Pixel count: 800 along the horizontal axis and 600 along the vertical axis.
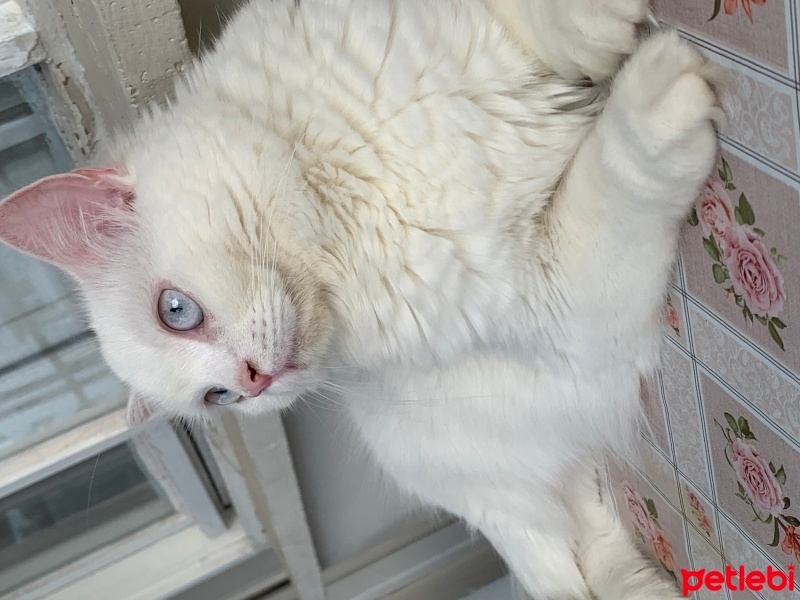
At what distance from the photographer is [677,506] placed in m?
0.92

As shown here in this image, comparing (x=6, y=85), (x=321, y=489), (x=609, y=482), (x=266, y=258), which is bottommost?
(x=321, y=489)

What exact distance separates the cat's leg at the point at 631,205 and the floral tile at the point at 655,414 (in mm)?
36

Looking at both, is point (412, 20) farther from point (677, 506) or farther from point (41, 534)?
point (41, 534)

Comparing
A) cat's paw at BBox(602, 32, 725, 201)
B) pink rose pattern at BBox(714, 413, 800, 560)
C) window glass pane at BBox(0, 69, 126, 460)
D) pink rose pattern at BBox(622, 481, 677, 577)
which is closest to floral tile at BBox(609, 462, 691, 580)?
pink rose pattern at BBox(622, 481, 677, 577)

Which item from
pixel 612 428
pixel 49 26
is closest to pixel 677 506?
pixel 612 428

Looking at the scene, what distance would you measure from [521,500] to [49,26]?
0.88 meters

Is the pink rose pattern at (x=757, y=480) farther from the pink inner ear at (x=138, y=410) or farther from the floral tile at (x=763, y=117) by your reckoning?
the pink inner ear at (x=138, y=410)

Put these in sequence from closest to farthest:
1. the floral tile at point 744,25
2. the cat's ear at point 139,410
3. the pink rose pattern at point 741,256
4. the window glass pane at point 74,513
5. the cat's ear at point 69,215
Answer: the floral tile at point 744,25 → the pink rose pattern at point 741,256 → the cat's ear at point 69,215 → the cat's ear at point 139,410 → the window glass pane at point 74,513

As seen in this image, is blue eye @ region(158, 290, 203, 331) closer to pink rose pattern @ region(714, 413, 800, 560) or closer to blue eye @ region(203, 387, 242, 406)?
blue eye @ region(203, 387, 242, 406)

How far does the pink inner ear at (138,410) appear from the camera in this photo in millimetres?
930

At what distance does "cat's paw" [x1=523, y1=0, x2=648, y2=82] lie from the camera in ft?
1.93

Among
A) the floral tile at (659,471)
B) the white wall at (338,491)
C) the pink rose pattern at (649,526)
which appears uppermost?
the floral tile at (659,471)

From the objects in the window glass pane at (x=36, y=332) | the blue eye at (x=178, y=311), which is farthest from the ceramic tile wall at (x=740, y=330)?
the window glass pane at (x=36, y=332)

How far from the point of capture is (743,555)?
796mm
